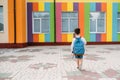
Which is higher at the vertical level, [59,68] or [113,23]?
[113,23]

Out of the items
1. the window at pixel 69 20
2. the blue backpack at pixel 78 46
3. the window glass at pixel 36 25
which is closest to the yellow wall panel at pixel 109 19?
the window at pixel 69 20

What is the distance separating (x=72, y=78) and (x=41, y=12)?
736 inches

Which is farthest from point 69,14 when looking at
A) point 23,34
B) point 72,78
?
point 72,78

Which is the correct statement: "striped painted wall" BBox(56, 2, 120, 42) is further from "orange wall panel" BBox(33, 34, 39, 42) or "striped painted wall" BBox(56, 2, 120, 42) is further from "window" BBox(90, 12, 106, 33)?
"orange wall panel" BBox(33, 34, 39, 42)

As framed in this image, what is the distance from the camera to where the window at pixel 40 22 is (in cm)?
2842

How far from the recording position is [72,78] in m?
10.2

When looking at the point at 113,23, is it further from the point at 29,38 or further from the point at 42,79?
the point at 42,79

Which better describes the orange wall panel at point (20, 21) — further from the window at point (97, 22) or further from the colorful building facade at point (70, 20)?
the window at point (97, 22)

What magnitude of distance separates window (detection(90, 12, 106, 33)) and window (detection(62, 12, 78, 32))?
1.36m

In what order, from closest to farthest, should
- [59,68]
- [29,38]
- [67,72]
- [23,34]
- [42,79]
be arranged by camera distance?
[42,79] < [67,72] < [59,68] < [23,34] < [29,38]

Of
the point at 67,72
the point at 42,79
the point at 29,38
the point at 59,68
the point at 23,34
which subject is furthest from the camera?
the point at 29,38

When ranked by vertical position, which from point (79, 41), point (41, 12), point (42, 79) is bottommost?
point (42, 79)

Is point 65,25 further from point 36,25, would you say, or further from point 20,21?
point 20,21

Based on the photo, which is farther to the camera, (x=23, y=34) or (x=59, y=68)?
(x=23, y=34)
